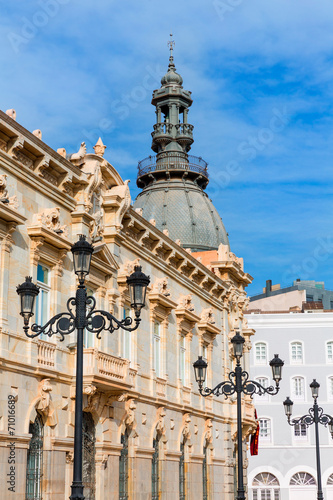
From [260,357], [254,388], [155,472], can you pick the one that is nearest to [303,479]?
[260,357]

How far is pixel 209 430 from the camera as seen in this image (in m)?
35.3

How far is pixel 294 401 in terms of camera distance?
58688 millimetres

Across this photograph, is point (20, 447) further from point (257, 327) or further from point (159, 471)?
point (257, 327)

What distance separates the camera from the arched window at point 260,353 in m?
60.2

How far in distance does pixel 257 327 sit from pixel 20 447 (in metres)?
41.5

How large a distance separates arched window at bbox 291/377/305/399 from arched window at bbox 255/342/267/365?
272cm

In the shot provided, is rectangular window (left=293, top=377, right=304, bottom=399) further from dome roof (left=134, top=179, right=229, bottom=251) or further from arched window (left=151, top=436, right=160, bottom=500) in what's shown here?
arched window (left=151, top=436, right=160, bottom=500)

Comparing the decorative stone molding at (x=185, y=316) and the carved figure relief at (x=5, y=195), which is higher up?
the carved figure relief at (x=5, y=195)

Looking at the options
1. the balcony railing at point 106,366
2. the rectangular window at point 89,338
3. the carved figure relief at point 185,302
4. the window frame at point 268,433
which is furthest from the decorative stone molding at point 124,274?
the window frame at point 268,433

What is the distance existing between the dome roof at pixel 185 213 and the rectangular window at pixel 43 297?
81.0 feet

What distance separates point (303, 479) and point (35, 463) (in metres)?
39.8

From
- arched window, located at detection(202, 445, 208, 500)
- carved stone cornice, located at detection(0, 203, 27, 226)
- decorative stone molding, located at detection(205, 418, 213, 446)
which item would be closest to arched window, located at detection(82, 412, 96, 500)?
carved stone cornice, located at detection(0, 203, 27, 226)

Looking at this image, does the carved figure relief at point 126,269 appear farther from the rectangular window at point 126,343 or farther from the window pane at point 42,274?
the window pane at point 42,274

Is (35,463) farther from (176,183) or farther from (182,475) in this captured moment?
(176,183)
